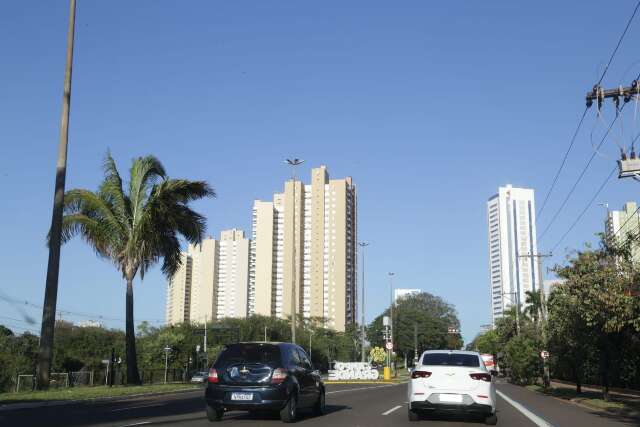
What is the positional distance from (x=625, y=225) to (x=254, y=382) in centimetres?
3632

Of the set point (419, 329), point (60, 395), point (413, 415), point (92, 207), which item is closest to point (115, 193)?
point (92, 207)

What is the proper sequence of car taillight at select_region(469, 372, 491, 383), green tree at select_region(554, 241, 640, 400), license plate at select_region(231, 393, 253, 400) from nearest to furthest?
license plate at select_region(231, 393, 253, 400) → car taillight at select_region(469, 372, 491, 383) → green tree at select_region(554, 241, 640, 400)

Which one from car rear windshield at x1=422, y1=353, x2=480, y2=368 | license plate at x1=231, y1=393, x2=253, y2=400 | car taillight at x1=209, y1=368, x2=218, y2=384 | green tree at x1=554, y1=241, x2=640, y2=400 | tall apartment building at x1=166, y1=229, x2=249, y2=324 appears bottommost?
license plate at x1=231, y1=393, x2=253, y2=400

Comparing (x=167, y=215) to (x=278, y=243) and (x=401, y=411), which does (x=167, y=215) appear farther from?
(x=278, y=243)

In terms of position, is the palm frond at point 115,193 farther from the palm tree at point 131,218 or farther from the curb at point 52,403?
the curb at point 52,403

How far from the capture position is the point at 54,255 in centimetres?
2139

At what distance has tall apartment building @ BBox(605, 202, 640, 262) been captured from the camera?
23294 millimetres

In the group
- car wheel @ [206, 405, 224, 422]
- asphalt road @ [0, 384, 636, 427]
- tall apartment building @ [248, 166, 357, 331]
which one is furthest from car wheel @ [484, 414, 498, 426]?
tall apartment building @ [248, 166, 357, 331]

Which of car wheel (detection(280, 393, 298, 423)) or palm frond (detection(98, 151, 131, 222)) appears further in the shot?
palm frond (detection(98, 151, 131, 222))

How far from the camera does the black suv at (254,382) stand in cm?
1290

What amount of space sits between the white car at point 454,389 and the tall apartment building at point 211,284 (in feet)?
493

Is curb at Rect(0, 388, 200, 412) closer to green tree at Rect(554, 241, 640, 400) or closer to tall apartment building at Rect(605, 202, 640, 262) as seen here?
green tree at Rect(554, 241, 640, 400)

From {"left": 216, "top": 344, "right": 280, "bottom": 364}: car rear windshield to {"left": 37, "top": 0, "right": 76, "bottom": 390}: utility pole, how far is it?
9618 mm

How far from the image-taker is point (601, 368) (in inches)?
1048
